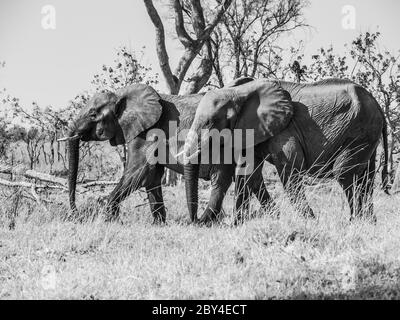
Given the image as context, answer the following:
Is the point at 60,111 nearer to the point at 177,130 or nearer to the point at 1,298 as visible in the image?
the point at 177,130

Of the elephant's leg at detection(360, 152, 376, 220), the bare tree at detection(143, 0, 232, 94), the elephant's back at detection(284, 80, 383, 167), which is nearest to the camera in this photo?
the elephant's leg at detection(360, 152, 376, 220)

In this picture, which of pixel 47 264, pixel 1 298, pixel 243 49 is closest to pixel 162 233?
pixel 47 264

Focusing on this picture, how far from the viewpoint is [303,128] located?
8422 mm

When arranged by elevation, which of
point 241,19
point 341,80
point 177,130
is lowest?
point 177,130

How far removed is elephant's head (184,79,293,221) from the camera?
853 cm

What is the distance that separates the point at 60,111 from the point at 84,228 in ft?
46.8

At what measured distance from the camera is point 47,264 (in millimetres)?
6230

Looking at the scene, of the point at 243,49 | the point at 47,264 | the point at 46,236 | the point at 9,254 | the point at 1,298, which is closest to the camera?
the point at 1,298

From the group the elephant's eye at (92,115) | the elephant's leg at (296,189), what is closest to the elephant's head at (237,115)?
the elephant's leg at (296,189)

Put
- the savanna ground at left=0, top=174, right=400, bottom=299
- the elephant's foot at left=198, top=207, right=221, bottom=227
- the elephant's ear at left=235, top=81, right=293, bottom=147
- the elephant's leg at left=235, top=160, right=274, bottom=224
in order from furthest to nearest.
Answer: the elephant's leg at left=235, top=160, right=274, bottom=224 < the elephant's foot at left=198, top=207, right=221, bottom=227 < the elephant's ear at left=235, top=81, right=293, bottom=147 < the savanna ground at left=0, top=174, right=400, bottom=299

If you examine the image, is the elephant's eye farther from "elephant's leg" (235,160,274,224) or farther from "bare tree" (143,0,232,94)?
"bare tree" (143,0,232,94)

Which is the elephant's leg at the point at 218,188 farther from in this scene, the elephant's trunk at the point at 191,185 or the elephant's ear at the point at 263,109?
the elephant's ear at the point at 263,109

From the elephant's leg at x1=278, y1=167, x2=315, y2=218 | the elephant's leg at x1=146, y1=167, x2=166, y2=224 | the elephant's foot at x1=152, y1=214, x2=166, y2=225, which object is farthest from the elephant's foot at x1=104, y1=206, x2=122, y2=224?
the elephant's leg at x1=278, y1=167, x2=315, y2=218

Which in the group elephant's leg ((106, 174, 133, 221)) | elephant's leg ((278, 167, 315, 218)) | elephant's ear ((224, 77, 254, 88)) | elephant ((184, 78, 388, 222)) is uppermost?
elephant's ear ((224, 77, 254, 88))
